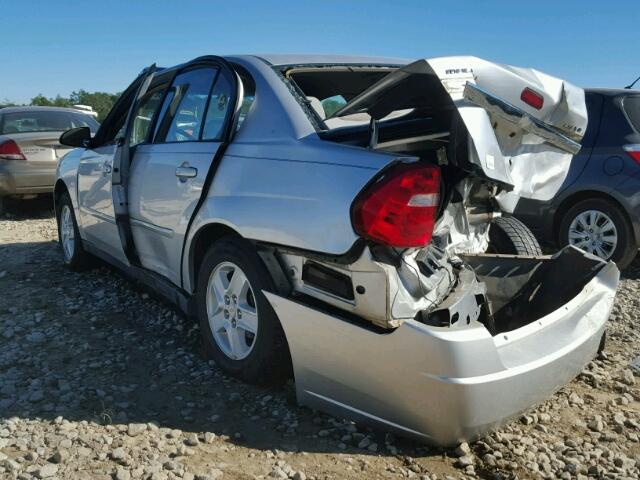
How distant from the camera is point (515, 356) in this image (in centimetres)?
238

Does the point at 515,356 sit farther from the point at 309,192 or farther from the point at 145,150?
the point at 145,150

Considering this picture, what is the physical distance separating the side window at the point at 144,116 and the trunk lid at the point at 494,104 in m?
2.12

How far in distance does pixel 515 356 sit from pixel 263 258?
3.79 feet

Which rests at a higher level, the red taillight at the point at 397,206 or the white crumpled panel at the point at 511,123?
the white crumpled panel at the point at 511,123

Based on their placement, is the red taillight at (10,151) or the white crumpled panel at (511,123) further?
the red taillight at (10,151)

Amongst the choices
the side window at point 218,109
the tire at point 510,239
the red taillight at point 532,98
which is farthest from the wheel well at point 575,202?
the side window at point 218,109

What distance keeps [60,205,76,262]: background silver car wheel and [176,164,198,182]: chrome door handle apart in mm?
2461

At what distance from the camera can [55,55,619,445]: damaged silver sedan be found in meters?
2.35

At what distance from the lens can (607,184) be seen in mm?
5551

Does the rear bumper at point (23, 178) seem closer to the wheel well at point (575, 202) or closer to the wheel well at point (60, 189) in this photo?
the wheel well at point (60, 189)

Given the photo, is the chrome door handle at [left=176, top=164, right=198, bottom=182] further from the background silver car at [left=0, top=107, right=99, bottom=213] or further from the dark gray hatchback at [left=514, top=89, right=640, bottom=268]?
the background silver car at [left=0, top=107, right=99, bottom=213]

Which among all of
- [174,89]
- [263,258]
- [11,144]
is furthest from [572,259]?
[11,144]

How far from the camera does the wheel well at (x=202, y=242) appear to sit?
3.20 m

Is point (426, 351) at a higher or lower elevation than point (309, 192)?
lower
